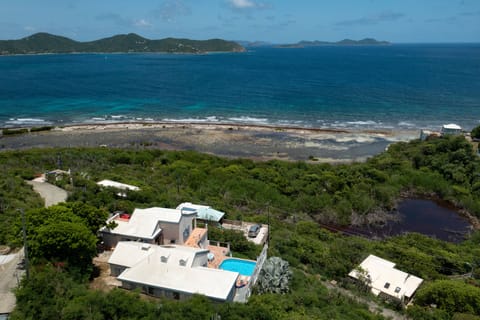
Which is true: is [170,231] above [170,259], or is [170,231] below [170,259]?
below

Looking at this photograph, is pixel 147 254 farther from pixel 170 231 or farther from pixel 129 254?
pixel 170 231

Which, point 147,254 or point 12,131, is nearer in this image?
point 147,254

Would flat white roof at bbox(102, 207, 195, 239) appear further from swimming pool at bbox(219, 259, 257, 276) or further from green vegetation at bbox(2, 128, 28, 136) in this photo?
green vegetation at bbox(2, 128, 28, 136)

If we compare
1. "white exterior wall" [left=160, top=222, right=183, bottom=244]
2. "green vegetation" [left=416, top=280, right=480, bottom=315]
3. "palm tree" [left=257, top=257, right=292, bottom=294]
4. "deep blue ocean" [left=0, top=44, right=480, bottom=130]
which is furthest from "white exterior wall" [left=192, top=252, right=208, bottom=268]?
"deep blue ocean" [left=0, top=44, right=480, bottom=130]

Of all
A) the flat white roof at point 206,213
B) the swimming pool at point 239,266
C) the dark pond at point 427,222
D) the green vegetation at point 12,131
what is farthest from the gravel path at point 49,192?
the green vegetation at point 12,131

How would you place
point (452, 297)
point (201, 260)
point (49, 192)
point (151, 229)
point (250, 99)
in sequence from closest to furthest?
point (201, 260)
point (452, 297)
point (151, 229)
point (49, 192)
point (250, 99)

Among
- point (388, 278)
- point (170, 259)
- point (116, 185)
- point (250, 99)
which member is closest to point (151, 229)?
point (170, 259)
